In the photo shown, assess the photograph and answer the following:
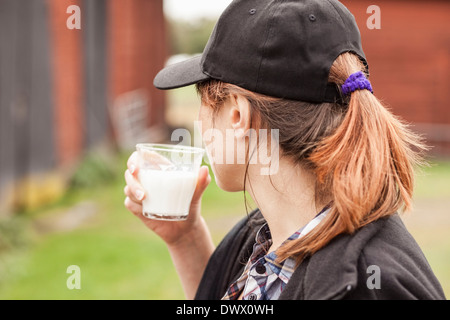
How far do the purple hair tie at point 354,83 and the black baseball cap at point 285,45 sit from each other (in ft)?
0.09

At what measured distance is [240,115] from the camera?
166cm

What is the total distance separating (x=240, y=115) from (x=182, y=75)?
9.9 inches

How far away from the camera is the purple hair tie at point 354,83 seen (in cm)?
156

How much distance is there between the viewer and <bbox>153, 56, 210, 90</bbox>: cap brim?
1.72m

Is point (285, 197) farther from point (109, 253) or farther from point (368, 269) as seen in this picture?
point (109, 253)

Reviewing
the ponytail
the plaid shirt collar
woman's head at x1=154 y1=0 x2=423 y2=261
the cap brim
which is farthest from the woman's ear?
the plaid shirt collar

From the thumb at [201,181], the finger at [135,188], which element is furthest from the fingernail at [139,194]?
the thumb at [201,181]

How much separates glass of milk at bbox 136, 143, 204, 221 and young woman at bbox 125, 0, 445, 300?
1.03 feet

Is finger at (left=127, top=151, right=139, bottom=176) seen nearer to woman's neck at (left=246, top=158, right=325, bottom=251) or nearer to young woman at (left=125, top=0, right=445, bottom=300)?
young woman at (left=125, top=0, right=445, bottom=300)

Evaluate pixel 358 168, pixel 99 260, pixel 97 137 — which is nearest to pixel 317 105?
pixel 358 168

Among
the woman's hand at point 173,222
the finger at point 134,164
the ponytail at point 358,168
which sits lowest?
the woman's hand at point 173,222

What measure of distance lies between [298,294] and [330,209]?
0.25 meters

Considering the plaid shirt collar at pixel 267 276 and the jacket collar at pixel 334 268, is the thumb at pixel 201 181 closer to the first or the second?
the plaid shirt collar at pixel 267 276
